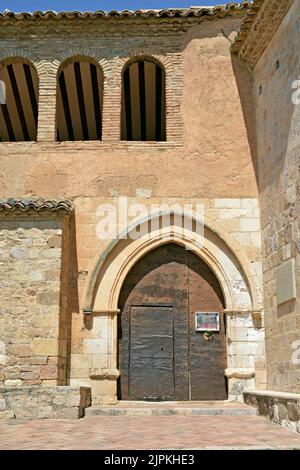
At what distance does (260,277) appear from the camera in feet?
31.5

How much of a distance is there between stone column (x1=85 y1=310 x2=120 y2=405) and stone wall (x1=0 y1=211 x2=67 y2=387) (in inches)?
20.4

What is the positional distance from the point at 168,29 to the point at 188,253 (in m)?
4.11

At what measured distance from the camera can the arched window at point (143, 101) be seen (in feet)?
40.7

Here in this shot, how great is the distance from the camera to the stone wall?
28.2 ft

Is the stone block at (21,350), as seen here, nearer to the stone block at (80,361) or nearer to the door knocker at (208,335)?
the stone block at (80,361)

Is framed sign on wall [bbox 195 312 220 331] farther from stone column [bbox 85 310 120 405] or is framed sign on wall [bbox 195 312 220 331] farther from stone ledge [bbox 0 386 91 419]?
stone ledge [bbox 0 386 91 419]

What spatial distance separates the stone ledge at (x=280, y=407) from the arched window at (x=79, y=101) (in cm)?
676

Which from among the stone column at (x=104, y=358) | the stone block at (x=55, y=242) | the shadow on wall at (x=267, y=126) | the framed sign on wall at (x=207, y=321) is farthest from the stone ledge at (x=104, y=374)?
the shadow on wall at (x=267, y=126)

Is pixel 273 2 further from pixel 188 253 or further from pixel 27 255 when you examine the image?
pixel 27 255

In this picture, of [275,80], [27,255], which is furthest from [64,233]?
[275,80]

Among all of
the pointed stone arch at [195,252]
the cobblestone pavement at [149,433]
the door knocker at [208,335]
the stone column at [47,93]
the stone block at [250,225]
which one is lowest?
the cobblestone pavement at [149,433]

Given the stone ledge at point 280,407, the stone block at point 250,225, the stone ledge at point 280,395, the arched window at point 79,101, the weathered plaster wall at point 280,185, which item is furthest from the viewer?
the arched window at point 79,101

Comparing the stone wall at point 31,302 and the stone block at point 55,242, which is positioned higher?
the stone block at point 55,242
